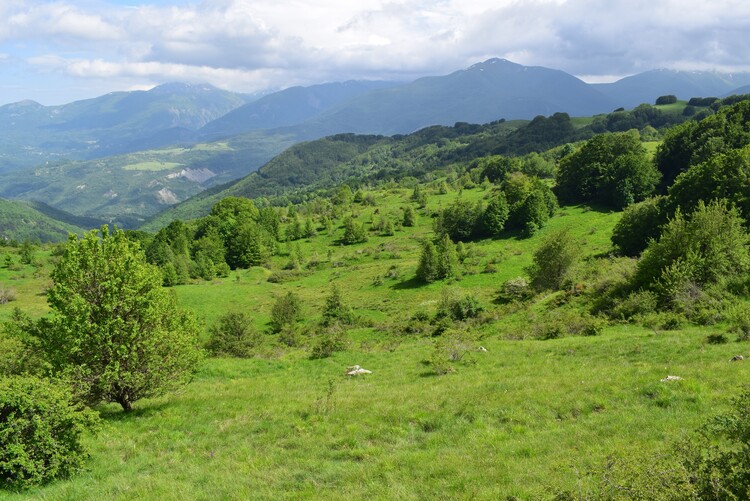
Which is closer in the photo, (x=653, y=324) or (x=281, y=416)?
(x=281, y=416)

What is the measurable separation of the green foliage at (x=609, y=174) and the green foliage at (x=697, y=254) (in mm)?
56359

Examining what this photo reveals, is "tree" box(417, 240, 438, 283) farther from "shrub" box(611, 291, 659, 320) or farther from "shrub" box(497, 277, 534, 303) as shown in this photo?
"shrub" box(611, 291, 659, 320)

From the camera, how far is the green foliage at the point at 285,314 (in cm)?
5156

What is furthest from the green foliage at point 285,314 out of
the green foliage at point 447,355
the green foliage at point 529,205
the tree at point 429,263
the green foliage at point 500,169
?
the green foliage at point 500,169

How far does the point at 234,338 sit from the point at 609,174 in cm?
8339

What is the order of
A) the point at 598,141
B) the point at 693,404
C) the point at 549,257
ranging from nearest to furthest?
the point at 693,404 → the point at 549,257 → the point at 598,141

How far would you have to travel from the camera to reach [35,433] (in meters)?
11.4

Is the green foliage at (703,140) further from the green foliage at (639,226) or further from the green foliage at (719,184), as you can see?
the green foliage at (639,226)

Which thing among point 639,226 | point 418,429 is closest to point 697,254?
point 639,226

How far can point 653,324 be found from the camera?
27.5 metres

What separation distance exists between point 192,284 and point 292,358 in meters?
52.5

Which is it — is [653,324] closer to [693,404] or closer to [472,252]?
[693,404]

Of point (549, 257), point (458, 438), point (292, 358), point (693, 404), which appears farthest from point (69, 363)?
point (549, 257)

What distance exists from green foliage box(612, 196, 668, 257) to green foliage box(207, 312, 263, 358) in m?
47.7
